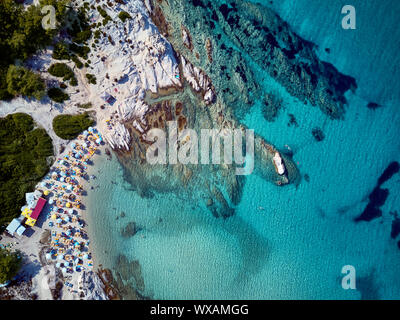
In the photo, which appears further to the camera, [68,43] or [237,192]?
[237,192]

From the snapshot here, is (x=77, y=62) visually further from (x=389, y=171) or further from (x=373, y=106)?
(x=389, y=171)

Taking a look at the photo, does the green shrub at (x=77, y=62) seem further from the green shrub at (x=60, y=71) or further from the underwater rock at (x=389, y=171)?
the underwater rock at (x=389, y=171)

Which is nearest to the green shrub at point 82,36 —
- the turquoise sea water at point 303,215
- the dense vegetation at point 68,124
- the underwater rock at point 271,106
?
the dense vegetation at point 68,124

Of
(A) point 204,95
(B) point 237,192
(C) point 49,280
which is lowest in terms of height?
(C) point 49,280

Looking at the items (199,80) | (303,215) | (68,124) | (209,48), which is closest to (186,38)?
(209,48)

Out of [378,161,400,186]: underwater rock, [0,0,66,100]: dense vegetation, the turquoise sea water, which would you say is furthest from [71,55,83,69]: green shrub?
[378,161,400,186]: underwater rock
